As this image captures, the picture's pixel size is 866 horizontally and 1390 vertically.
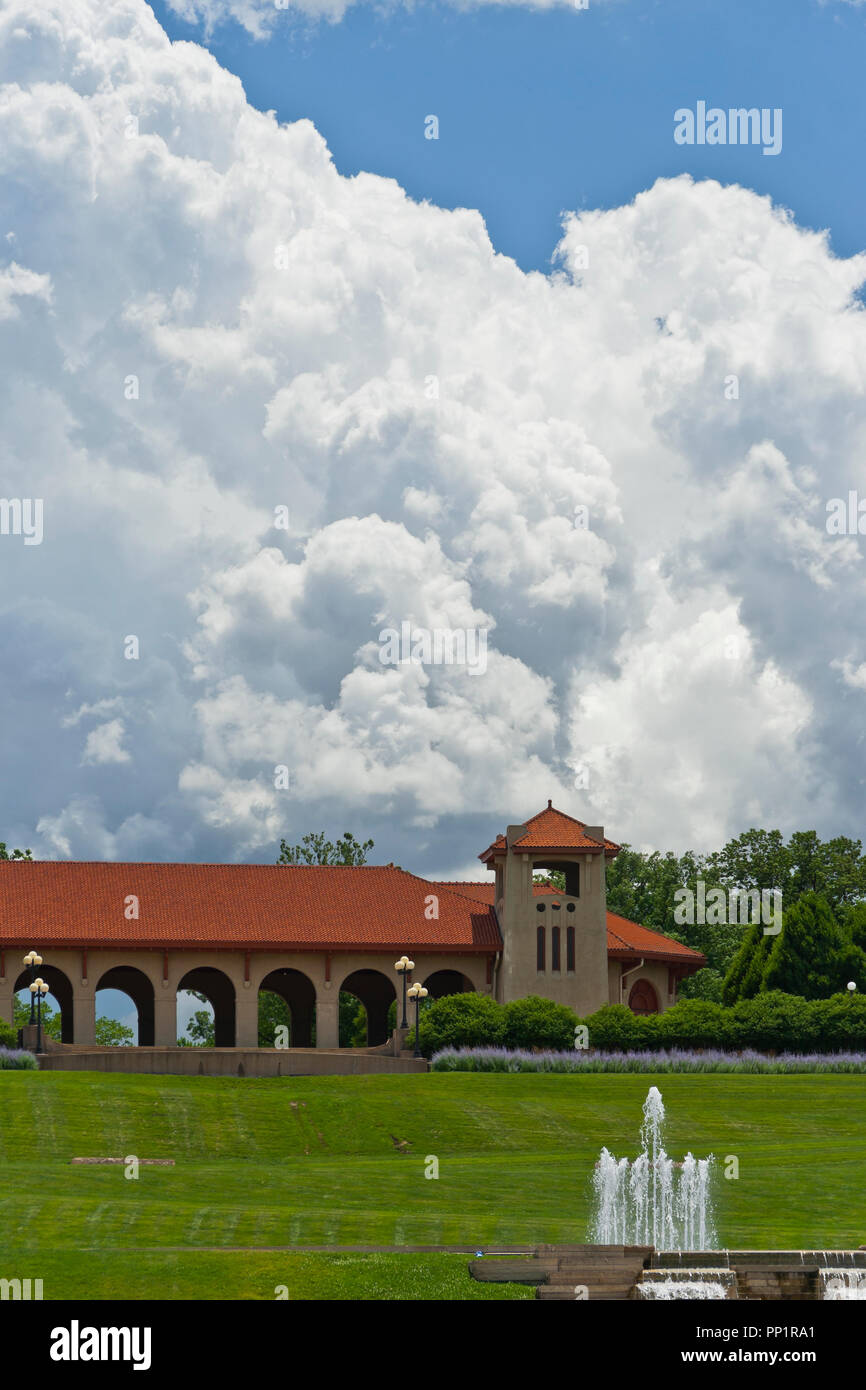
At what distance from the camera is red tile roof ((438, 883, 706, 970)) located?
6041 centimetres

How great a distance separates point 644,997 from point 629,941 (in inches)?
104

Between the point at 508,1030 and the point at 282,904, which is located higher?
the point at 282,904

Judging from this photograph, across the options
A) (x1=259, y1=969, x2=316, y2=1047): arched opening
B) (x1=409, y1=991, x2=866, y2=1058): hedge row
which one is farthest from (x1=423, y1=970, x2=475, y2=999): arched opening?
(x1=409, y1=991, x2=866, y2=1058): hedge row

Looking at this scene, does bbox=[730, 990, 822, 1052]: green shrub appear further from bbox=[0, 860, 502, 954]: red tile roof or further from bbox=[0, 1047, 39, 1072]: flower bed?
bbox=[0, 1047, 39, 1072]: flower bed

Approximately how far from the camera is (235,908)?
60.3 metres

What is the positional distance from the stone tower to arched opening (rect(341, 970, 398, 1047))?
24.5 ft

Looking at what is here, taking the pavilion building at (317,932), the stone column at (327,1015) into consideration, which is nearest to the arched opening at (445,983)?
the pavilion building at (317,932)

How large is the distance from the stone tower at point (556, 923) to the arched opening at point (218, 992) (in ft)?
41.5

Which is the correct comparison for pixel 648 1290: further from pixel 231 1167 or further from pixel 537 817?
pixel 537 817

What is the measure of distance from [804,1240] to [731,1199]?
16.3ft

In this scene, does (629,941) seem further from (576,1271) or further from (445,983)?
(576,1271)

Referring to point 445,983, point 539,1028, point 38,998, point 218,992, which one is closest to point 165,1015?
point 218,992

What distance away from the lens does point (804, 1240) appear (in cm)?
2380
